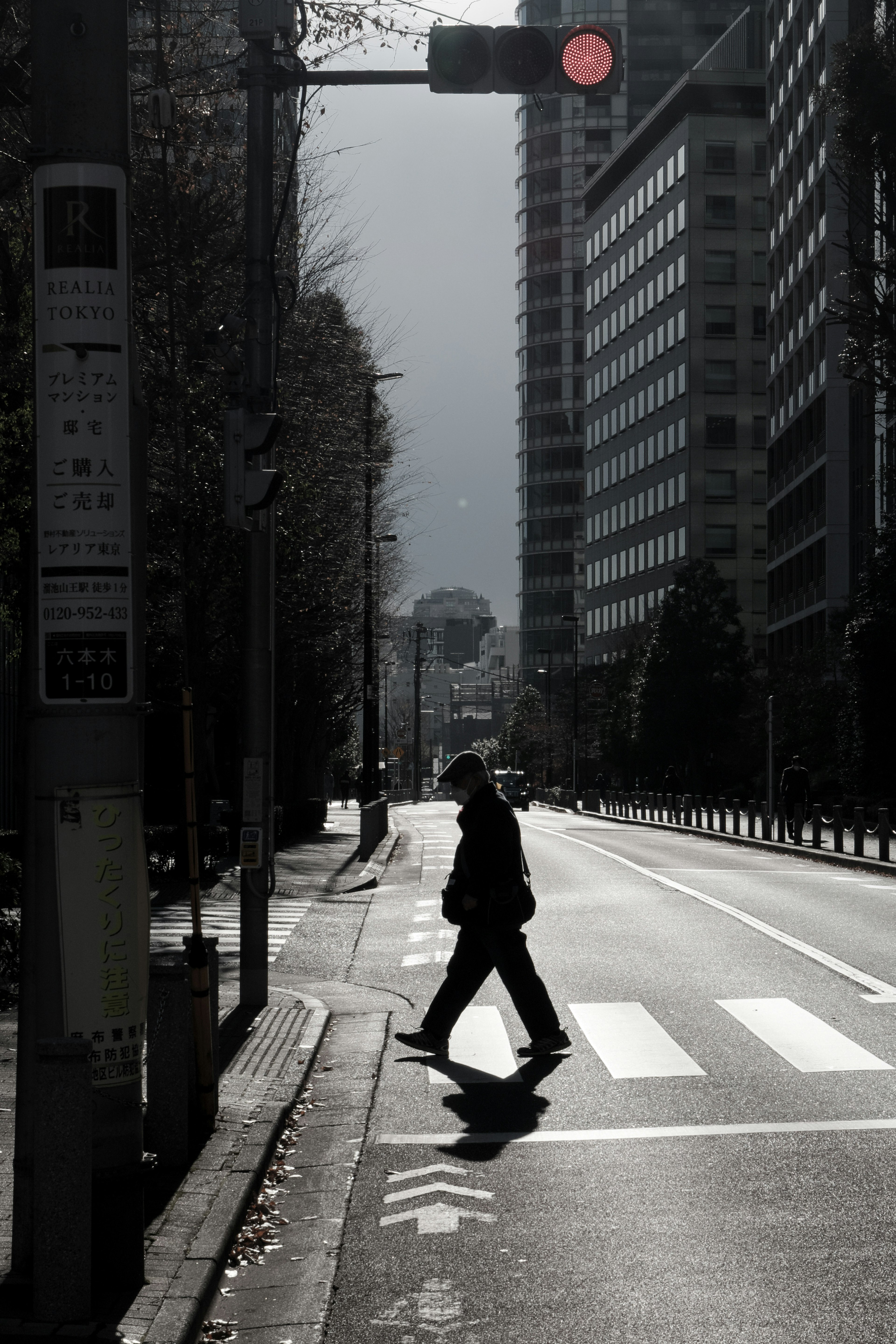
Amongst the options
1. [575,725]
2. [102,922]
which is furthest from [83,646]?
[575,725]

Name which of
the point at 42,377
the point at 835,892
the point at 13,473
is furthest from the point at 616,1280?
the point at 835,892

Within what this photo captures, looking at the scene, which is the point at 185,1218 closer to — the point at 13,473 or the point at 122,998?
the point at 122,998

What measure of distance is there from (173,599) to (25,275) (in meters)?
12.2

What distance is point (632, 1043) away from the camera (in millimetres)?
10055

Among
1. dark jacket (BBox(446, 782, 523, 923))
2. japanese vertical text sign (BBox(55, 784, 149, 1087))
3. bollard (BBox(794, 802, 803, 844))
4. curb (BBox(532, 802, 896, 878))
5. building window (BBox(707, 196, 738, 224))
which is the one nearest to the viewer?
japanese vertical text sign (BBox(55, 784, 149, 1087))

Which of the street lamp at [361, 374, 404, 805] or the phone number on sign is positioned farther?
the street lamp at [361, 374, 404, 805]

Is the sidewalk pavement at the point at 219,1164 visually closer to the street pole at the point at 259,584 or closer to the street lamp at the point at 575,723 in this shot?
the street pole at the point at 259,584

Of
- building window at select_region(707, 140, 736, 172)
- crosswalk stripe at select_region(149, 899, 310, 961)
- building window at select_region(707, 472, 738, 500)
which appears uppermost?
building window at select_region(707, 140, 736, 172)

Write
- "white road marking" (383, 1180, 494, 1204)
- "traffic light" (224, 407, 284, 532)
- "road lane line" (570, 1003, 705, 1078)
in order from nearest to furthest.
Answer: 1. "white road marking" (383, 1180, 494, 1204)
2. "road lane line" (570, 1003, 705, 1078)
3. "traffic light" (224, 407, 284, 532)

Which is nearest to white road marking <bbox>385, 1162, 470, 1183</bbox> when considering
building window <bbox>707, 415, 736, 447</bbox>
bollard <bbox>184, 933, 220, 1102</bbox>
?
bollard <bbox>184, 933, 220, 1102</bbox>

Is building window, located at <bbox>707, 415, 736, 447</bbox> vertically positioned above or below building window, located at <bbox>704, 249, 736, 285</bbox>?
below

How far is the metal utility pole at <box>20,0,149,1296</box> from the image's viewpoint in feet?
17.1

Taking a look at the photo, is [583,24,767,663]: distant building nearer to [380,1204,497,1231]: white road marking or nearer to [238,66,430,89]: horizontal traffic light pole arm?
[238,66,430,89]: horizontal traffic light pole arm

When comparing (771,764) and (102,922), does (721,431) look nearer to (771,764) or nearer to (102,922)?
(771,764)
